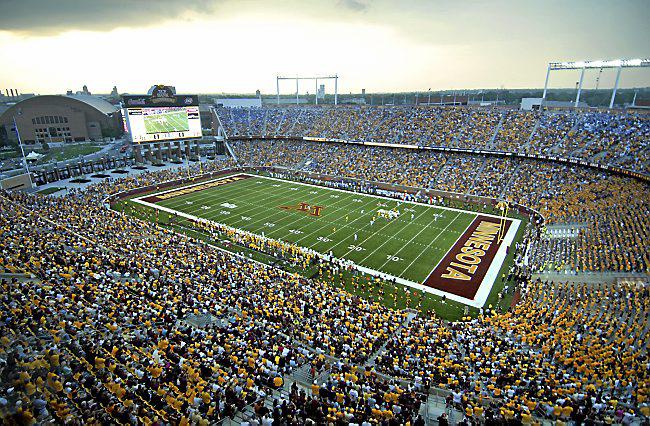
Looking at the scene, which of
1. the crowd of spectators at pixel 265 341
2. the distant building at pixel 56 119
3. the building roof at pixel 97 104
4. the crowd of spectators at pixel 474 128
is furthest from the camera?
the building roof at pixel 97 104

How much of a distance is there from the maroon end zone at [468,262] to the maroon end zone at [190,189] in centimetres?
2842

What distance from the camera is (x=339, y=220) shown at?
104 feet

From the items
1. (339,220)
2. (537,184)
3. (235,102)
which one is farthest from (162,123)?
(537,184)

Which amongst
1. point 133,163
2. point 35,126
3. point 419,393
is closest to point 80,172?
point 133,163

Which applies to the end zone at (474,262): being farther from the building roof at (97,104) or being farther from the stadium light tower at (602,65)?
the building roof at (97,104)

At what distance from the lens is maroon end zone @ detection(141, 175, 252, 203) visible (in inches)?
1494

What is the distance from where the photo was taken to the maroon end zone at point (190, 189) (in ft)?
124

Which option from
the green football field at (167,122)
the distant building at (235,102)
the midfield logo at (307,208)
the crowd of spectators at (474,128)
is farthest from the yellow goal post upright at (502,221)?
the distant building at (235,102)

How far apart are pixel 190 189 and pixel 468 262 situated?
102 ft

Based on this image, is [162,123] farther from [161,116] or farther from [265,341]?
[265,341]

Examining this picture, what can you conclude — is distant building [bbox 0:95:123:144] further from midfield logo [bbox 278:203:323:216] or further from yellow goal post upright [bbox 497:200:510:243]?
yellow goal post upright [bbox 497:200:510:243]

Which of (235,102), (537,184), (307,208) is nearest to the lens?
(307,208)

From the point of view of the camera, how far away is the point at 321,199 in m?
38.1

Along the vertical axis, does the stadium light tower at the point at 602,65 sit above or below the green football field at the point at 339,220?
above
